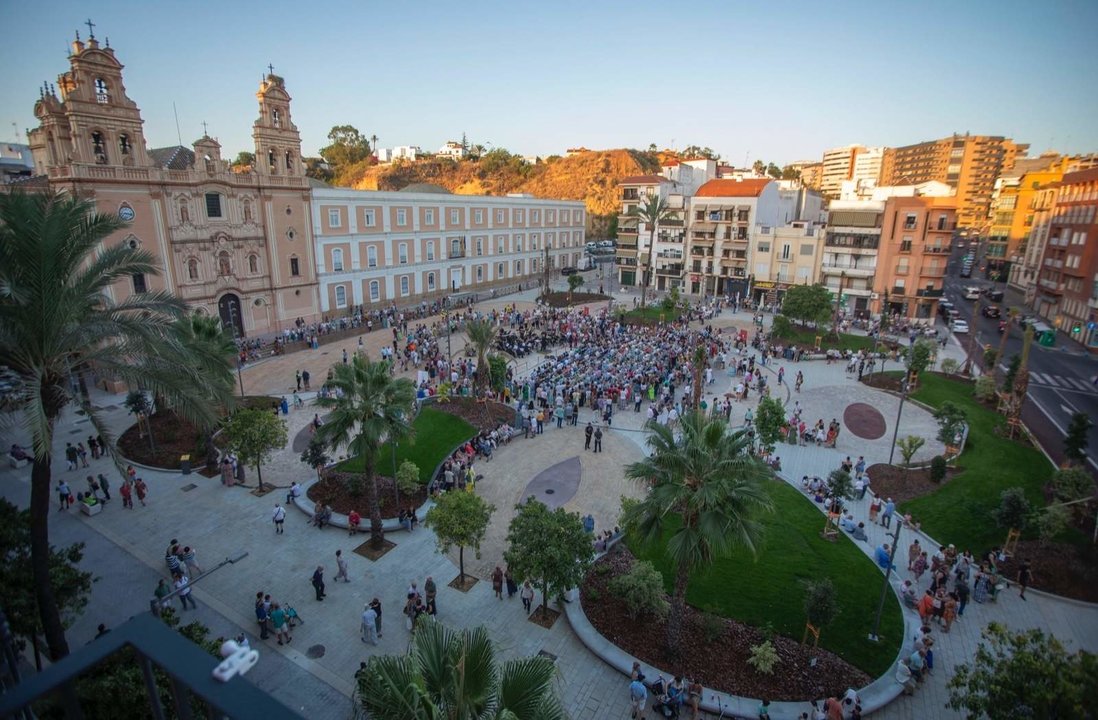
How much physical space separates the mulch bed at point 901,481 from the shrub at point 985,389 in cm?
943

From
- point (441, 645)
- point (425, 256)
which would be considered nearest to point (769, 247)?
point (425, 256)

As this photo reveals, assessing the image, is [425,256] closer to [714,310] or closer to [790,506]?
[714,310]

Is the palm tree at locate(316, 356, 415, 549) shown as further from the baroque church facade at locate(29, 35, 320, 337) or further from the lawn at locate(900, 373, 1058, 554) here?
the lawn at locate(900, 373, 1058, 554)

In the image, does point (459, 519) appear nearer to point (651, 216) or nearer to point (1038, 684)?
point (1038, 684)

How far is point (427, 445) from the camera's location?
944 inches

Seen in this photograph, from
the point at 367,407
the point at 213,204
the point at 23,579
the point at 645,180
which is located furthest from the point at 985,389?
the point at 645,180

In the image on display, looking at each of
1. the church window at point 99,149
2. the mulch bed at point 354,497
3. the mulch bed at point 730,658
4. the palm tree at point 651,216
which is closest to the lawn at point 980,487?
the mulch bed at point 730,658

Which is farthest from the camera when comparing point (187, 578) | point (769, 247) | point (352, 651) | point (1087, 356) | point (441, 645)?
point (769, 247)

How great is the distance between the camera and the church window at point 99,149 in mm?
31125

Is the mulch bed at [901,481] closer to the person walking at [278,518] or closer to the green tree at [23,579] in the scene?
the person walking at [278,518]

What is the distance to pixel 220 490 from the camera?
20.7m

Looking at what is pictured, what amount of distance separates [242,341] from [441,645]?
36.5 metres

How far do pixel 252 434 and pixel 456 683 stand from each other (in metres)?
16.0

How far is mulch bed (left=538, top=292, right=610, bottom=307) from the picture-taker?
5665 centimetres
